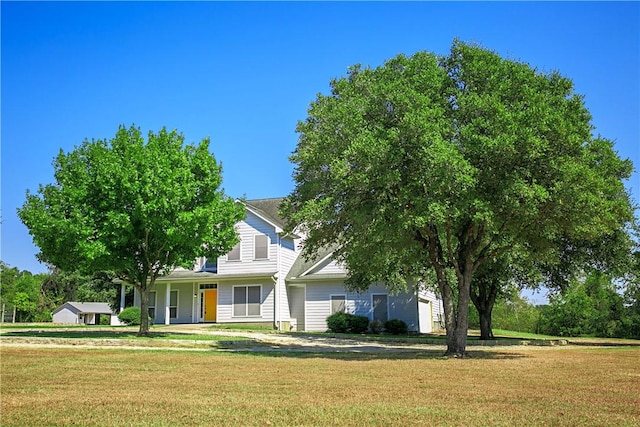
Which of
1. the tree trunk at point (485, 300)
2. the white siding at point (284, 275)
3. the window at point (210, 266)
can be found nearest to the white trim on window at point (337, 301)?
the white siding at point (284, 275)

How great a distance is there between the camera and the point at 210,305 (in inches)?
1373

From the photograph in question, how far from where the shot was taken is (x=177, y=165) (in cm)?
2186

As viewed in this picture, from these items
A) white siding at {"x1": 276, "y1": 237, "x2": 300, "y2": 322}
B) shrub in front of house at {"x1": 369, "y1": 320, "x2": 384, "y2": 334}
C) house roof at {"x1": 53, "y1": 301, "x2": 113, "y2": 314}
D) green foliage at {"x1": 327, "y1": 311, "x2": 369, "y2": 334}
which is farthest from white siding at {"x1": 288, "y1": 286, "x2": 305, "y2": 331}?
house roof at {"x1": 53, "y1": 301, "x2": 113, "y2": 314}

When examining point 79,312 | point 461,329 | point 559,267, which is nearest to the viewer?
point 461,329

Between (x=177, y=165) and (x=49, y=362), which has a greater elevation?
(x=177, y=165)

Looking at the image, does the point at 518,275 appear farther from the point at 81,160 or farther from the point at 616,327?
the point at 81,160

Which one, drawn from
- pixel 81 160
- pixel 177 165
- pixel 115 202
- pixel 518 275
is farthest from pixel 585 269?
pixel 81 160

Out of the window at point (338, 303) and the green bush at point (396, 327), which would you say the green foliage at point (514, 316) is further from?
the window at point (338, 303)

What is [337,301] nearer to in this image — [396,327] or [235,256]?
[396,327]

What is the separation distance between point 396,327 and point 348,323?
2.62 metres

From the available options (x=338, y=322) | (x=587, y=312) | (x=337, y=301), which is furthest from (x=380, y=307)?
(x=587, y=312)

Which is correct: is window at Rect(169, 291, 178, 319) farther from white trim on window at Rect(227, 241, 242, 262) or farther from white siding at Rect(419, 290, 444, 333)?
white siding at Rect(419, 290, 444, 333)

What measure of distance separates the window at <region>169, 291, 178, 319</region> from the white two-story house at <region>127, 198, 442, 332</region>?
328 millimetres

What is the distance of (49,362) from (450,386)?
342 inches
